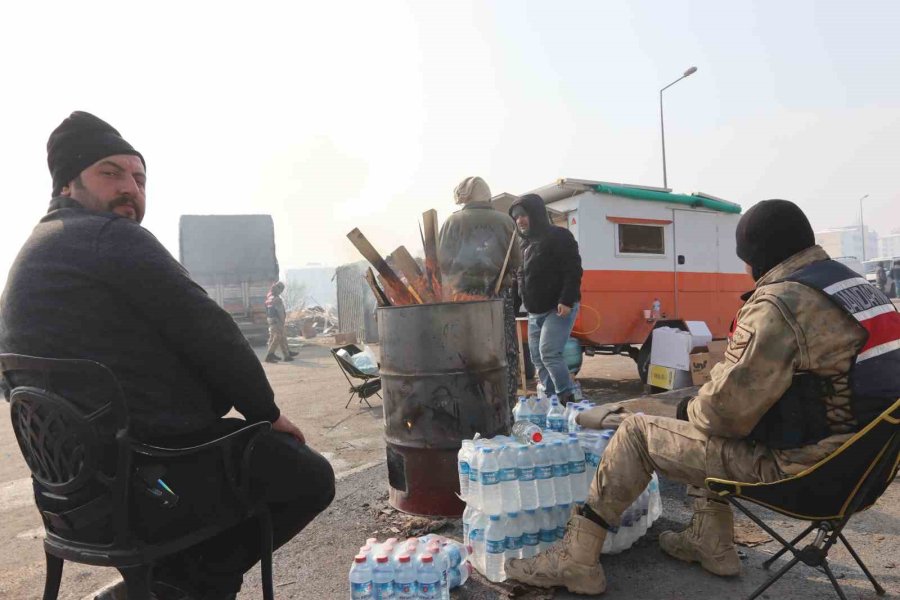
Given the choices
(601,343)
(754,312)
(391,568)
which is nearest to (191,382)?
(391,568)

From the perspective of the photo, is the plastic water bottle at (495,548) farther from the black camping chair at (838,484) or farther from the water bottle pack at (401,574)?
the black camping chair at (838,484)

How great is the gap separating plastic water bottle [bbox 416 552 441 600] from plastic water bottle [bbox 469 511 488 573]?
47 cm

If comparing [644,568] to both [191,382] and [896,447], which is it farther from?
[191,382]

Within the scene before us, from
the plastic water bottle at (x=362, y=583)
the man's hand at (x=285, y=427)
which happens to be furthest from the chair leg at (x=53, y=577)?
the plastic water bottle at (x=362, y=583)

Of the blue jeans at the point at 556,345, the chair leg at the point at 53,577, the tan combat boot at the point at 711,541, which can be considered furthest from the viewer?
the blue jeans at the point at 556,345

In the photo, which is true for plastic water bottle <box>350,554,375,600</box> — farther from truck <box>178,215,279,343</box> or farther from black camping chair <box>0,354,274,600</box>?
truck <box>178,215,279,343</box>

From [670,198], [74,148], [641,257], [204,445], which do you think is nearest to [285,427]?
[204,445]

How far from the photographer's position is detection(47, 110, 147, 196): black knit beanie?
201 cm

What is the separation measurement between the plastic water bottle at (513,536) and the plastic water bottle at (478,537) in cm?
13

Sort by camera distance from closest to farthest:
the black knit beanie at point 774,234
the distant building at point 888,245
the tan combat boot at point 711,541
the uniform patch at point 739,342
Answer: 1. the uniform patch at point 739,342
2. the black knit beanie at point 774,234
3. the tan combat boot at point 711,541
4. the distant building at point 888,245

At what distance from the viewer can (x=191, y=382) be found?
194 cm

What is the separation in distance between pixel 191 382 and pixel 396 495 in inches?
96.7

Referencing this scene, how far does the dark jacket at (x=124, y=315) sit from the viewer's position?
1.78m

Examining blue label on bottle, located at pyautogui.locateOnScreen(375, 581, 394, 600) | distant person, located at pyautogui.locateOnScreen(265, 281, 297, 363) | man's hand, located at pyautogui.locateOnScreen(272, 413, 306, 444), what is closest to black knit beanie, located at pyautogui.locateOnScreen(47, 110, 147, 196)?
man's hand, located at pyautogui.locateOnScreen(272, 413, 306, 444)
